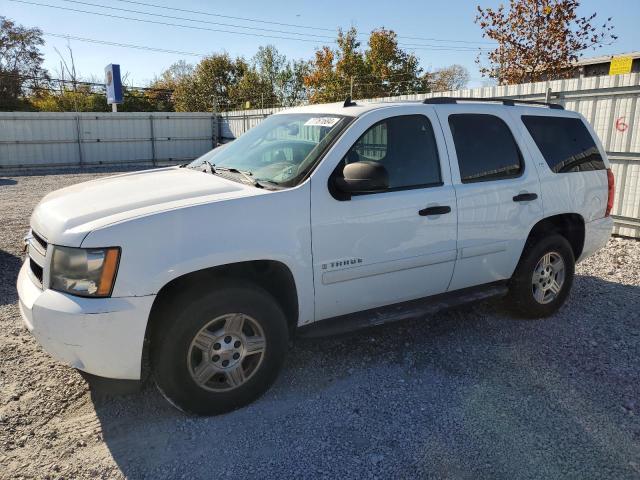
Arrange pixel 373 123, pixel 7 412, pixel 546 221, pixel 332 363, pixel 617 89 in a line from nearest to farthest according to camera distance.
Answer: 1. pixel 7 412
2. pixel 373 123
3. pixel 332 363
4. pixel 546 221
5. pixel 617 89

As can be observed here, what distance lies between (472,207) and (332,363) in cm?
167

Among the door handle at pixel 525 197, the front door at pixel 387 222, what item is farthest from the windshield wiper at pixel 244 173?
the door handle at pixel 525 197

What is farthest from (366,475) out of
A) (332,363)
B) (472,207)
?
A: (472,207)

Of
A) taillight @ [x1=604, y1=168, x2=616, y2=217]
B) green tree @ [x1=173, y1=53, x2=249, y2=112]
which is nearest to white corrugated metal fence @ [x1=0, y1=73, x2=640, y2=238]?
taillight @ [x1=604, y1=168, x2=616, y2=217]

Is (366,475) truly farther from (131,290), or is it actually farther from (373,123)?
(373,123)

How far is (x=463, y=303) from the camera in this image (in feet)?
13.7

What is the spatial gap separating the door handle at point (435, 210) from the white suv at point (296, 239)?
2 centimetres

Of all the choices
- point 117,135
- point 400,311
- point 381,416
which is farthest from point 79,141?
point 381,416

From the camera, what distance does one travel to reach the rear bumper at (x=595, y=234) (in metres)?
4.98

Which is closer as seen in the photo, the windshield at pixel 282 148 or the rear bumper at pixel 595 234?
the windshield at pixel 282 148

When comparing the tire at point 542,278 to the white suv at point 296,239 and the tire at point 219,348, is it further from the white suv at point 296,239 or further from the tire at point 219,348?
the tire at point 219,348

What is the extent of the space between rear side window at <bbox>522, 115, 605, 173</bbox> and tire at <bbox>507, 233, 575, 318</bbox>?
0.70m

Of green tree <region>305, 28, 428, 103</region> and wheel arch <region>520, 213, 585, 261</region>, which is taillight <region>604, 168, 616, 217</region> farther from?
green tree <region>305, 28, 428, 103</region>

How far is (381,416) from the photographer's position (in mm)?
3287
